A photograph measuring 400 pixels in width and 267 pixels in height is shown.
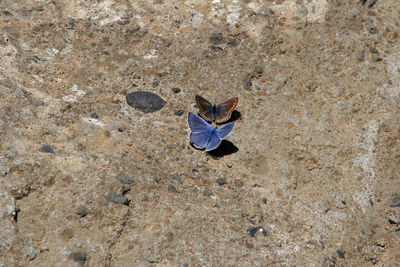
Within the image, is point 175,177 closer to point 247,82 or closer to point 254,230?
point 254,230

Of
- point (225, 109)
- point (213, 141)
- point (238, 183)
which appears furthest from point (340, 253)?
point (225, 109)

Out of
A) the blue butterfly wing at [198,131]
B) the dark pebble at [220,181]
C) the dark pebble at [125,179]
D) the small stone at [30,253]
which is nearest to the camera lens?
the small stone at [30,253]

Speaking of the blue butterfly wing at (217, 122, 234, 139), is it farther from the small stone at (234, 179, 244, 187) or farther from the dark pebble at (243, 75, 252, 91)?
the dark pebble at (243, 75, 252, 91)

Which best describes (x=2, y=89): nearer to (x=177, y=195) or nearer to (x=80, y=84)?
(x=80, y=84)

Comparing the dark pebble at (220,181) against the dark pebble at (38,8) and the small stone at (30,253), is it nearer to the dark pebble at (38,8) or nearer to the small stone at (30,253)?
the small stone at (30,253)

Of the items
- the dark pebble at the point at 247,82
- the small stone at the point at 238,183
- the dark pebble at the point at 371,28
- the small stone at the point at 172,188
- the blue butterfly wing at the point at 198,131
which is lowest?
the small stone at the point at 238,183

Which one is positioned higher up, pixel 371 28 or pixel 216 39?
pixel 371 28

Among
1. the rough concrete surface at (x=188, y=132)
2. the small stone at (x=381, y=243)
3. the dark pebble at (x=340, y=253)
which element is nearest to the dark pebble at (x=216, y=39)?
the rough concrete surface at (x=188, y=132)
